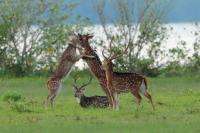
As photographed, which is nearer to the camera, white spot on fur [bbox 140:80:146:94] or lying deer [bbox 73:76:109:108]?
white spot on fur [bbox 140:80:146:94]

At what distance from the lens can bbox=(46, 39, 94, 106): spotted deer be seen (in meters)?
15.2

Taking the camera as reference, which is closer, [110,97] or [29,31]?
[110,97]

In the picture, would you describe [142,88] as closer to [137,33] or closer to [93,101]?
[93,101]

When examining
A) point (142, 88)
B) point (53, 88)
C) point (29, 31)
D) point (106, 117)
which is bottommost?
point (106, 117)

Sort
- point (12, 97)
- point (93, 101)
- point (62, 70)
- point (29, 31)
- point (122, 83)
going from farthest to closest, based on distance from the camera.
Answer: point (29, 31) < point (12, 97) < point (62, 70) < point (93, 101) < point (122, 83)

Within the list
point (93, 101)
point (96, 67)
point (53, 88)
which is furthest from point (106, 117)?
point (53, 88)

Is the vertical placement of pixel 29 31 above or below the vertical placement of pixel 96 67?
above

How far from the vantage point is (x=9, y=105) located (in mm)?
15102

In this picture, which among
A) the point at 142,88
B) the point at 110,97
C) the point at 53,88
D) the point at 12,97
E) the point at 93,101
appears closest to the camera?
the point at 142,88

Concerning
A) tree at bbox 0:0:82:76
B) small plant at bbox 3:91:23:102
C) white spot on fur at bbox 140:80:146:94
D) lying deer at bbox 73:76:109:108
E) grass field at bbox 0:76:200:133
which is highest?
tree at bbox 0:0:82:76

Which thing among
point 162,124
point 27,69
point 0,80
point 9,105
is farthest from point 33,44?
point 162,124

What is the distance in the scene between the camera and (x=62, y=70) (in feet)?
50.9

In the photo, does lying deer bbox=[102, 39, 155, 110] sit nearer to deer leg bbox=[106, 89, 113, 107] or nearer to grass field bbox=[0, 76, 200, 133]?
deer leg bbox=[106, 89, 113, 107]

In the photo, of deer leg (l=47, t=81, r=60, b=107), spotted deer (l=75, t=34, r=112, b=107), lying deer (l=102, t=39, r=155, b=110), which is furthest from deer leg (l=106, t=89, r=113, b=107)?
deer leg (l=47, t=81, r=60, b=107)
